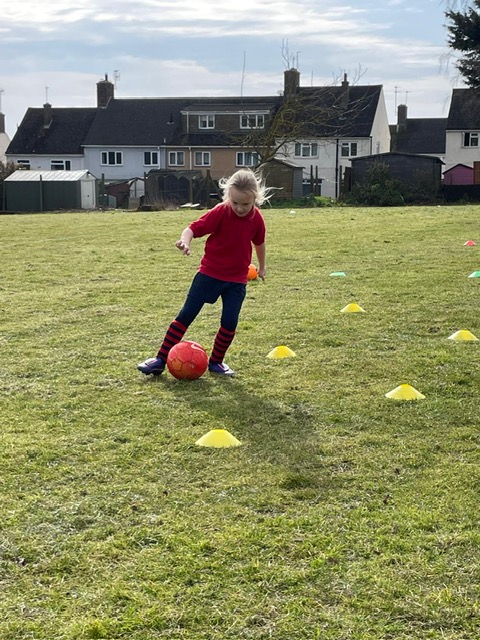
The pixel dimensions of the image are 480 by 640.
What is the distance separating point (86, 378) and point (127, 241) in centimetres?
1283

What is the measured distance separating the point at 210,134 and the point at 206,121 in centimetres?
118

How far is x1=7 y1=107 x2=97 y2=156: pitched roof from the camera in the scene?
6656 cm

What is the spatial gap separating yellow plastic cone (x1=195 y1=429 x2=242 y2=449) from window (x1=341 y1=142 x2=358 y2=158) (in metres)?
59.0

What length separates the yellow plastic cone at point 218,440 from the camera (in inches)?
186

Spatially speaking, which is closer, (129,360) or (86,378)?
(86,378)

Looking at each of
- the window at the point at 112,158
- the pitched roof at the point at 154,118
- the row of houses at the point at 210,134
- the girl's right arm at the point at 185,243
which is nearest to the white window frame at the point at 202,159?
the row of houses at the point at 210,134

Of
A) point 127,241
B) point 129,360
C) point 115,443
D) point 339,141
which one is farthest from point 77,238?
point 339,141

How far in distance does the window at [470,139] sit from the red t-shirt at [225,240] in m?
61.8

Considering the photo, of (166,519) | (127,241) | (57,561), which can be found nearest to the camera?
(57,561)

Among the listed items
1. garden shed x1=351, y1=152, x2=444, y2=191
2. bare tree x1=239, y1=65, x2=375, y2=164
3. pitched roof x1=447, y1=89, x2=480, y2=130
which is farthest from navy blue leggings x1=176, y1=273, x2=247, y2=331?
pitched roof x1=447, y1=89, x2=480, y2=130

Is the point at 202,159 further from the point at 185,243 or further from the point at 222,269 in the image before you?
the point at 185,243

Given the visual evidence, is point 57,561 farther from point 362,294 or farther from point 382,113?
point 382,113

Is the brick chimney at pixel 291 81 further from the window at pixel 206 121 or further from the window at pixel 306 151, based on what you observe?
the window at pixel 206 121

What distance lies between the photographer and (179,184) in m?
40.7
